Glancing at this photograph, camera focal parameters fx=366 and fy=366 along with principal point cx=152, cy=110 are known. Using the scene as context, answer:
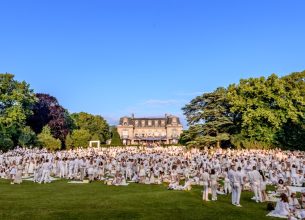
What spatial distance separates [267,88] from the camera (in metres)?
55.7

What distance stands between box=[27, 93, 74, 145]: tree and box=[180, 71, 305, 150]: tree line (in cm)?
2546

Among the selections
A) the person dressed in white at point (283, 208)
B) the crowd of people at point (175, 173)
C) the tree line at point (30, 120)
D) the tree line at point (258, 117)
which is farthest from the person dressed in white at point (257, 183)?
the tree line at point (30, 120)

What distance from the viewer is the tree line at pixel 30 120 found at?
171 ft

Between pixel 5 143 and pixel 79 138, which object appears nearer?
pixel 5 143

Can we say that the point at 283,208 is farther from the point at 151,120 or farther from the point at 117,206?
the point at 151,120

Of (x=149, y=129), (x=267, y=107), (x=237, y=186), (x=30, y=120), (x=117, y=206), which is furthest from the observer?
(x=149, y=129)

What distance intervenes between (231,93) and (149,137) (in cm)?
7616

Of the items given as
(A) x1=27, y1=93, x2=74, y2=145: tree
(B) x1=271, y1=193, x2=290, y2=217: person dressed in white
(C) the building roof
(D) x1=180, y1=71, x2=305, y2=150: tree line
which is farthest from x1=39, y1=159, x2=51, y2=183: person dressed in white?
(C) the building roof

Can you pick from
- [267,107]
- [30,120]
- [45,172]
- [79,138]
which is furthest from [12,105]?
[267,107]

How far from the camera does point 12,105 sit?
5378 cm

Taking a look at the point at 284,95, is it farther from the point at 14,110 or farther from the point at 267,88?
the point at 14,110

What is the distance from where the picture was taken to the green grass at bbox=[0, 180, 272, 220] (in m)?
14.5

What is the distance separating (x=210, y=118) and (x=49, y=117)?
3107 cm

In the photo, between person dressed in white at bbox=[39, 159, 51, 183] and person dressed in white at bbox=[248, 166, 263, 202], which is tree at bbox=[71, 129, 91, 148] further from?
person dressed in white at bbox=[248, 166, 263, 202]
